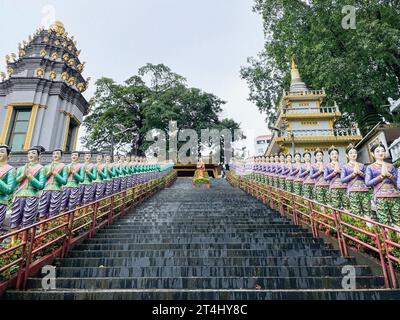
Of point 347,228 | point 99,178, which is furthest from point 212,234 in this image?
point 99,178

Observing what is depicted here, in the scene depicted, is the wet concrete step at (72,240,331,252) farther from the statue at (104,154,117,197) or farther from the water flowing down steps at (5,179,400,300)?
the statue at (104,154,117,197)

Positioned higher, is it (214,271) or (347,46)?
(347,46)

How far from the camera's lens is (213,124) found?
32156 mm

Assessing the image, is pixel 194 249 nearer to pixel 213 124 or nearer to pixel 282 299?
pixel 282 299

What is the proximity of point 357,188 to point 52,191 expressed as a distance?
7.19 metres

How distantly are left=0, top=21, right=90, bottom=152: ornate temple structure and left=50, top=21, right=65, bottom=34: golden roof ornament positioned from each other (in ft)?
0.89

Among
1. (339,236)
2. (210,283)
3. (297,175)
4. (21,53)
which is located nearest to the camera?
(210,283)

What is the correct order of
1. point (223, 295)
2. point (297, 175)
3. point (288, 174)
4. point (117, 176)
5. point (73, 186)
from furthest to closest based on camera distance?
point (117, 176) < point (288, 174) < point (297, 175) < point (73, 186) < point (223, 295)

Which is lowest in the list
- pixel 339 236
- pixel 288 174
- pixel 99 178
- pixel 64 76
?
pixel 339 236

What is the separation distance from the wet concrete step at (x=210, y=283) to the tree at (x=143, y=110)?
22.4 meters

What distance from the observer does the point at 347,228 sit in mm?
4918

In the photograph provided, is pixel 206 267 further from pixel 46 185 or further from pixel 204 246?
pixel 46 185

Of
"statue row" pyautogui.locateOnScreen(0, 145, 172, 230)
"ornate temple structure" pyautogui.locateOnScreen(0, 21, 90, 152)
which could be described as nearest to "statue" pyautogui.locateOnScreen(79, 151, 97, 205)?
"statue row" pyautogui.locateOnScreen(0, 145, 172, 230)
